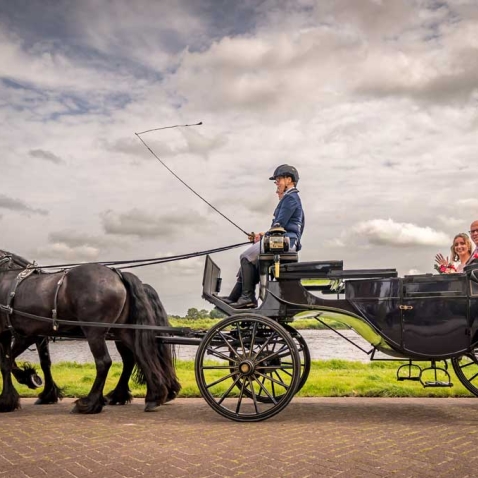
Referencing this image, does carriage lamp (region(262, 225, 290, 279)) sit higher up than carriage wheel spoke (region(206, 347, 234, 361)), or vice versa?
carriage lamp (region(262, 225, 290, 279))

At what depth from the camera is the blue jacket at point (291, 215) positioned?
6.54 metres

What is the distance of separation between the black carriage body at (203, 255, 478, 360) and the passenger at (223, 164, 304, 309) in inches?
12.1

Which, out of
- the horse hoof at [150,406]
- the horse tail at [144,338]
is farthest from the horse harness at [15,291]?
the horse hoof at [150,406]

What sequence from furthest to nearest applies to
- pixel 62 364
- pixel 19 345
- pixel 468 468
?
pixel 62 364 < pixel 19 345 < pixel 468 468

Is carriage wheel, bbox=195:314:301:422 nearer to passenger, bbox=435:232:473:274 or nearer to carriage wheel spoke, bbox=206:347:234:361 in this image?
carriage wheel spoke, bbox=206:347:234:361

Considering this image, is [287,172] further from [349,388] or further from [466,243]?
[349,388]

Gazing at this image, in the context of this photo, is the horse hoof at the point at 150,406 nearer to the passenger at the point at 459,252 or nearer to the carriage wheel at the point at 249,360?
the carriage wheel at the point at 249,360

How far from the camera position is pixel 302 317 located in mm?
6477

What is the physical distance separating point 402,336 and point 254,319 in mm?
1525

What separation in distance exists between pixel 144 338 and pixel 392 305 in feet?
9.45

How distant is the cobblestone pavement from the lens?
407 cm

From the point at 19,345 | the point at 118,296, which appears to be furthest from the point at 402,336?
the point at 19,345

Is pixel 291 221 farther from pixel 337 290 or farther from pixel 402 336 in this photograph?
pixel 402 336

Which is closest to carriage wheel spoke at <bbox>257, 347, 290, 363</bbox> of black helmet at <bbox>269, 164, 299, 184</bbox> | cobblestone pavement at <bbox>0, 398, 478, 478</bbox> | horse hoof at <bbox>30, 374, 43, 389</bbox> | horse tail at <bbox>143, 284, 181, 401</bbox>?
cobblestone pavement at <bbox>0, 398, 478, 478</bbox>
